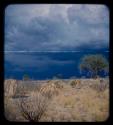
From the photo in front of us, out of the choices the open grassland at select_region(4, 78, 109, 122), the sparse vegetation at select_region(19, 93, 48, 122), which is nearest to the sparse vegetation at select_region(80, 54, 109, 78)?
the open grassland at select_region(4, 78, 109, 122)

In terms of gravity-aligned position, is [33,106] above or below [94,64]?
below

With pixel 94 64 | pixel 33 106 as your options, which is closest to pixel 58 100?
pixel 33 106

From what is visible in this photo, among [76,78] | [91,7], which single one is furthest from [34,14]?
[76,78]

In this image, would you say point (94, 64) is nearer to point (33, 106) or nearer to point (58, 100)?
point (58, 100)

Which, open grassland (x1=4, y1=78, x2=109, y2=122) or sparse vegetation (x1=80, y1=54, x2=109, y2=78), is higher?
sparse vegetation (x1=80, y1=54, x2=109, y2=78)

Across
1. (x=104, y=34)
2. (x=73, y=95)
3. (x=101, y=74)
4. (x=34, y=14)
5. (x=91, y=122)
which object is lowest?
(x=91, y=122)

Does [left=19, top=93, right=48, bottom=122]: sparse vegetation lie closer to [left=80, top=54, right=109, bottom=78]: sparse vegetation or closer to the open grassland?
the open grassland

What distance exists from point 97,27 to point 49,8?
0.42 meters

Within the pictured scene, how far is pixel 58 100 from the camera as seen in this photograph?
2334mm

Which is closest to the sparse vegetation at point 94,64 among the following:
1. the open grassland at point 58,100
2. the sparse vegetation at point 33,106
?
the open grassland at point 58,100

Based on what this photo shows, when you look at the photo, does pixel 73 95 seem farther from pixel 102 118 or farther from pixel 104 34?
pixel 104 34

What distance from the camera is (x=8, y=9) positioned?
7.88ft

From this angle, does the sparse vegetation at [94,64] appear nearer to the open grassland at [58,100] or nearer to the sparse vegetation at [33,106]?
the open grassland at [58,100]

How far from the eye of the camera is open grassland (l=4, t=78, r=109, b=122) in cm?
233
